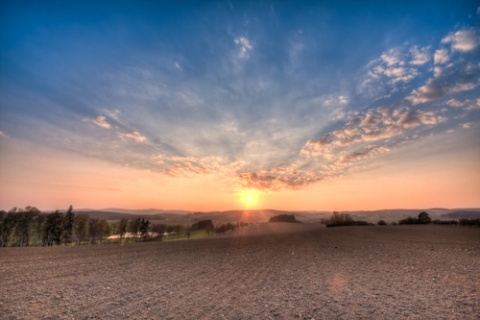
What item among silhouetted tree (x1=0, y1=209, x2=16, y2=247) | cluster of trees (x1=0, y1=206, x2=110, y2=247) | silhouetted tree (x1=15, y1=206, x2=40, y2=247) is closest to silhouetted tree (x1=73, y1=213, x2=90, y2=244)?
cluster of trees (x1=0, y1=206, x2=110, y2=247)

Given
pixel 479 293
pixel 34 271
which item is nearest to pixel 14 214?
pixel 34 271

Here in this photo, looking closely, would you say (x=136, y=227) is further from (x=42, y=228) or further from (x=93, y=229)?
(x=42, y=228)

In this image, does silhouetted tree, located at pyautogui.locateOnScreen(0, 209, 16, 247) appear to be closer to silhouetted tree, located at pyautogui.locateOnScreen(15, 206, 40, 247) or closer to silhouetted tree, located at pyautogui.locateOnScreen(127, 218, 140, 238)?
silhouetted tree, located at pyautogui.locateOnScreen(15, 206, 40, 247)

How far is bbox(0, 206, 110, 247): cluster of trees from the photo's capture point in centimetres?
9294

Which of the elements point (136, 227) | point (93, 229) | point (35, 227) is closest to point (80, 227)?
point (93, 229)

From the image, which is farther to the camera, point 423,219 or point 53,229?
point 53,229

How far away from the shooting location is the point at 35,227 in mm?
100312

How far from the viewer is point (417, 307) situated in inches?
475

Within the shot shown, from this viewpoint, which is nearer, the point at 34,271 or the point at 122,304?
the point at 122,304

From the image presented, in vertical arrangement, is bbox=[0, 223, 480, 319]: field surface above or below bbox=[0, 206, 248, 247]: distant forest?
above

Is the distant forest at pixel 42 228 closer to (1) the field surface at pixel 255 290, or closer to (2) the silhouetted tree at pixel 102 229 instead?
(2) the silhouetted tree at pixel 102 229

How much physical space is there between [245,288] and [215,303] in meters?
3.60

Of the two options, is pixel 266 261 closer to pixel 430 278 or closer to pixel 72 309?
pixel 430 278

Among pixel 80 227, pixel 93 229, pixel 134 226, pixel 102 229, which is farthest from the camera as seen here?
pixel 134 226
